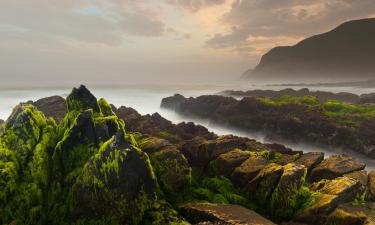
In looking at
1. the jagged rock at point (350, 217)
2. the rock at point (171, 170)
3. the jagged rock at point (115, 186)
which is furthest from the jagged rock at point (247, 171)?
the jagged rock at point (115, 186)

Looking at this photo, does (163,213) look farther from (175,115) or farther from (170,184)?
(175,115)

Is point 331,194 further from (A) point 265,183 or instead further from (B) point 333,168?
(B) point 333,168

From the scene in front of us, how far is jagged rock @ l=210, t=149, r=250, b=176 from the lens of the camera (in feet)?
47.7

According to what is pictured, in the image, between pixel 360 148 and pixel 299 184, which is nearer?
pixel 299 184

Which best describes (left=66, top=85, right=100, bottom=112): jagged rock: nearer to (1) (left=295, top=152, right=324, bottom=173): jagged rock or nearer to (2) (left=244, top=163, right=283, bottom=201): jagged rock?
(2) (left=244, top=163, right=283, bottom=201): jagged rock

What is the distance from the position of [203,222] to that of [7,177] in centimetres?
676

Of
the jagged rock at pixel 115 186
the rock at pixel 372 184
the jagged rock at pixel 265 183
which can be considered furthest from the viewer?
the rock at pixel 372 184

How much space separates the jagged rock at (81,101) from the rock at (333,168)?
418 inches

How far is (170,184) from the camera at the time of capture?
12.5 meters

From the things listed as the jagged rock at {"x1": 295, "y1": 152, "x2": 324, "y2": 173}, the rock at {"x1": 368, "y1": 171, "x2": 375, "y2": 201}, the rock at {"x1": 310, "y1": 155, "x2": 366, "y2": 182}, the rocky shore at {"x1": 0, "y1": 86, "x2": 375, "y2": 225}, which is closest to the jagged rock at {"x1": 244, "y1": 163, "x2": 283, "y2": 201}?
the rocky shore at {"x1": 0, "y1": 86, "x2": 375, "y2": 225}

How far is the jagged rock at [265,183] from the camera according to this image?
1269 centimetres

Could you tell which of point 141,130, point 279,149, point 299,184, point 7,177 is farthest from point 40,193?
point 279,149

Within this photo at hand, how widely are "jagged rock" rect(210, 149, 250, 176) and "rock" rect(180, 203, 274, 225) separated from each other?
327 centimetres

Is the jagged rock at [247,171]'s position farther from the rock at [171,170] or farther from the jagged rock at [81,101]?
the jagged rock at [81,101]
